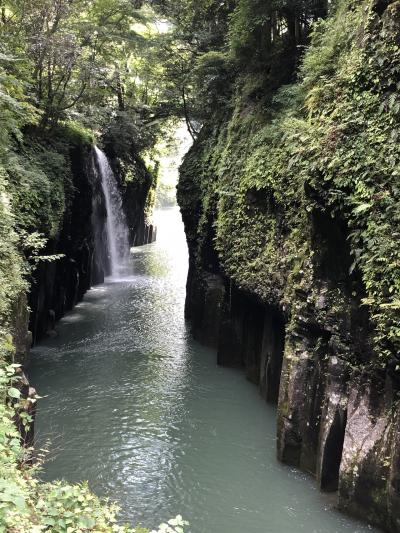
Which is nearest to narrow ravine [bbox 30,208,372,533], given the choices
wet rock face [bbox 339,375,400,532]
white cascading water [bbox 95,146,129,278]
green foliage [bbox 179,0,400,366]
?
wet rock face [bbox 339,375,400,532]

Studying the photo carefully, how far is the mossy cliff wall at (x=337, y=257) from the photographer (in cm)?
738

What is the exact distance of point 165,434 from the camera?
36.0 feet

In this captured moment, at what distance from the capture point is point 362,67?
8383 mm

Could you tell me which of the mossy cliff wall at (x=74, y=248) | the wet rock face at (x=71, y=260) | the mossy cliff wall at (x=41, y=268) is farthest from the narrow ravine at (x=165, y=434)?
A: the mossy cliff wall at (x=41, y=268)

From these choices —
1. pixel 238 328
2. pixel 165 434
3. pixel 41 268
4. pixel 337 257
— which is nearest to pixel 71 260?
pixel 41 268

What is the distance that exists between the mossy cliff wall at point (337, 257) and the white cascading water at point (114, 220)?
616 inches

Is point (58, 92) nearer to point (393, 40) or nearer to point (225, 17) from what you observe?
point (225, 17)

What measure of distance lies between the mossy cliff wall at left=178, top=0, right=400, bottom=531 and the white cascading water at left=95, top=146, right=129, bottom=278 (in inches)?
616

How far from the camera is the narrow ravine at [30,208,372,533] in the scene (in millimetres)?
8336

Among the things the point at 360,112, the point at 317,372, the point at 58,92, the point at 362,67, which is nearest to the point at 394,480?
the point at 317,372

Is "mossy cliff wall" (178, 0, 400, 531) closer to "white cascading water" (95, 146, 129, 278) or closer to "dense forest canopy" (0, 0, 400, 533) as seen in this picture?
"dense forest canopy" (0, 0, 400, 533)

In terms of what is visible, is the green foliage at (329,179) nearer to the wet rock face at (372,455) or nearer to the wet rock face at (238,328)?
the wet rock face at (372,455)

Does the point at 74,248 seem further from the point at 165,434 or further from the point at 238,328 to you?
the point at 165,434

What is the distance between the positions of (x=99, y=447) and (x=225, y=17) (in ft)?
55.3
